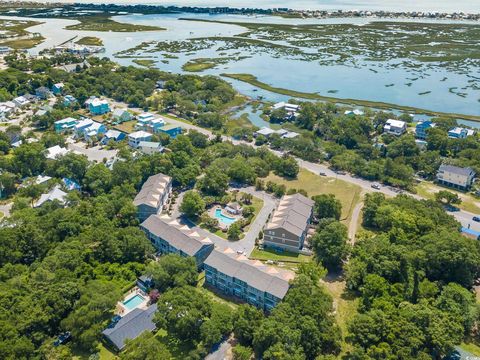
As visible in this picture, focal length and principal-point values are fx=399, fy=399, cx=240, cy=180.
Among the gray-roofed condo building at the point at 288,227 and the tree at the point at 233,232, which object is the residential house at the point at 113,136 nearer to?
the tree at the point at 233,232

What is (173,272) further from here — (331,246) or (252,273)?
(331,246)

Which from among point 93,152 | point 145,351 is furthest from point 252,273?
point 93,152

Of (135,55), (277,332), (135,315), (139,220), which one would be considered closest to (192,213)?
(139,220)

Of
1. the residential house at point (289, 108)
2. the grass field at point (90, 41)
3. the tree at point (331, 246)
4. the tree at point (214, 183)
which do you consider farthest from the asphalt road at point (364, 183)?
the grass field at point (90, 41)

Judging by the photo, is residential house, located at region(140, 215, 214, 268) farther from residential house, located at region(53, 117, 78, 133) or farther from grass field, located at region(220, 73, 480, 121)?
grass field, located at region(220, 73, 480, 121)

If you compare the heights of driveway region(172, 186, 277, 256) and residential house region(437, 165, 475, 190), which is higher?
residential house region(437, 165, 475, 190)

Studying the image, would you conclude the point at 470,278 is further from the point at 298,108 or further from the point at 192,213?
the point at 298,108

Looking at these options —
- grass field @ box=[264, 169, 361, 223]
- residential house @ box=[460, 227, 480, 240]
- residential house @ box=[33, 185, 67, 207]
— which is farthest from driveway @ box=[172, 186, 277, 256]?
residential house @ box=[460, 227, 480, 240]
